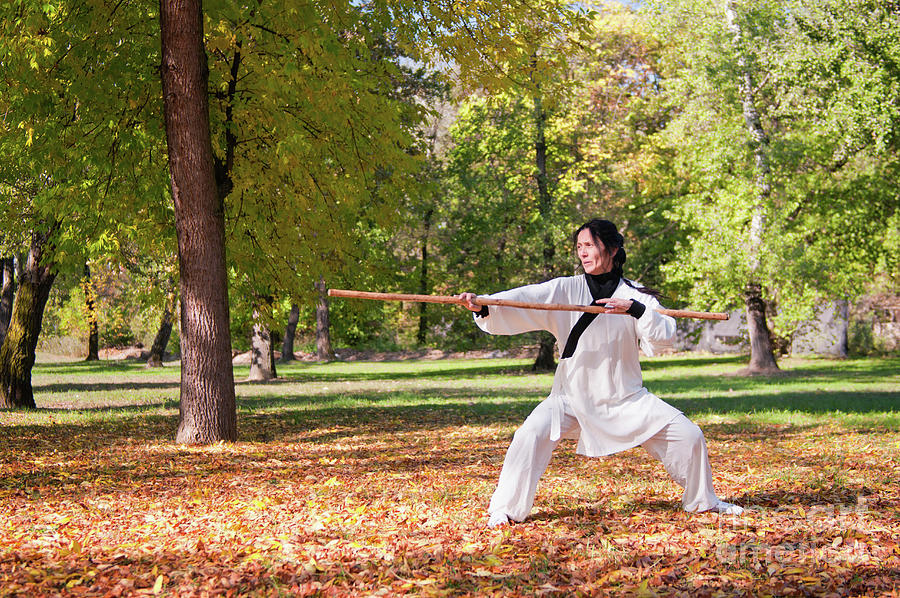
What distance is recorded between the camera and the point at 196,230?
9867 millimetres

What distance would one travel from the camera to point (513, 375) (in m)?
28.2

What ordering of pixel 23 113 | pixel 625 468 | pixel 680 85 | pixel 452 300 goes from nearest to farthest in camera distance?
pixel 452 300, pixel 625 468, pixel 23 113, pixel 680 85

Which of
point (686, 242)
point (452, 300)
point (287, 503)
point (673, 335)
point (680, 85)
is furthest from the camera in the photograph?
→ point (686, 242)

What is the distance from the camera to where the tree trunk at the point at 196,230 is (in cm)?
966

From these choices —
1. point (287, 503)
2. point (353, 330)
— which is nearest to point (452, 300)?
point (287, 503)

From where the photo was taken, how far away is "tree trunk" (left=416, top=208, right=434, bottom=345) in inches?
1508

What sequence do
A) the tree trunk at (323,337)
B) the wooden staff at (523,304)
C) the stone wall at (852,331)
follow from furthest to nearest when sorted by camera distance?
1. the tree trunk at (323,337)
2. the stone wall at (852,331)
3. the wooden staff at (523,304)

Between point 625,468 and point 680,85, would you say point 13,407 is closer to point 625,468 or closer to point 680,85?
point 625,468

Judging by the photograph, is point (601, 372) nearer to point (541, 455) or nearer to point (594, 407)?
point (594, 407)

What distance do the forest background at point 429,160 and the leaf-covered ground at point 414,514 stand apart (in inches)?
81.8

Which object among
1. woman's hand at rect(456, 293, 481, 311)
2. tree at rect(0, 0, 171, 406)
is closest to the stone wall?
tree at rect(0, 0, 171, 406)

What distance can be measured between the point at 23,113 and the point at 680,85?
1956cm

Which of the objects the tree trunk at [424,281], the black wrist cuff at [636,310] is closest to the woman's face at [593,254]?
the black wrist cuff at [636,310]

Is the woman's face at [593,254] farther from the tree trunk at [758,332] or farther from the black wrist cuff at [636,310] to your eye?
the tree trunk at [758,332]
